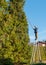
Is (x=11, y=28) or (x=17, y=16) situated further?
(x=17, y=16)

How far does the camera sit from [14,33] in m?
26.4

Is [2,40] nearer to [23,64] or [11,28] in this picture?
[11,28]

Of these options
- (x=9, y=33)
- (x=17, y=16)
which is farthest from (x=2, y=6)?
(x=17, y=16)

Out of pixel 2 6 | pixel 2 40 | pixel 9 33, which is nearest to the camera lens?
pixel 2 6

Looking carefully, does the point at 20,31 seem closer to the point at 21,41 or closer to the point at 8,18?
the point at 21,41

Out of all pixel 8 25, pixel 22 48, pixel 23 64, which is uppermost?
pixel 8 25

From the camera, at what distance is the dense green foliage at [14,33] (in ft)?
79.4

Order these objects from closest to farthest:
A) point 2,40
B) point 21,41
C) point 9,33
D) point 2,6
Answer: point 2,6, point 2,40, point 9,33, point 21,41

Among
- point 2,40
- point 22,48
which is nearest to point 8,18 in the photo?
point 2,40

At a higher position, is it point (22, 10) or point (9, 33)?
point (22, 10)

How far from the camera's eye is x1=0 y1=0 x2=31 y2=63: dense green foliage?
24.2 meters

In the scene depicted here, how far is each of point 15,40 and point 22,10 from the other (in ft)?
13.2

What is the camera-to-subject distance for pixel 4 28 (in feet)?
77.7

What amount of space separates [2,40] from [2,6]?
351cm
